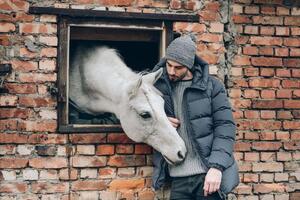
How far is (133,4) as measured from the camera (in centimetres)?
450

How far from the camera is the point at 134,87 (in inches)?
157

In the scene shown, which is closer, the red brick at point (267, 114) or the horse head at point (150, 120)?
the horse head at point (150, 120)

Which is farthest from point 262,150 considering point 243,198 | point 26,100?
point 26,100

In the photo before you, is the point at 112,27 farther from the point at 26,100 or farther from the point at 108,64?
the point at 26,100

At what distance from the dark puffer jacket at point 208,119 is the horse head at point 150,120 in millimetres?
119

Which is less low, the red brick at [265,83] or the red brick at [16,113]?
A: the red brick at [265,83]

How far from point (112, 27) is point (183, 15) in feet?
1.89

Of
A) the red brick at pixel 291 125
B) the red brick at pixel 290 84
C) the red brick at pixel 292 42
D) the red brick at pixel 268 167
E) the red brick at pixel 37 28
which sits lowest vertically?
the red brick at pixel 268 167

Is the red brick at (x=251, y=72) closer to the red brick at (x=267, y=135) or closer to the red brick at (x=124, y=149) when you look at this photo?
the red brick at (x=267, y=135)

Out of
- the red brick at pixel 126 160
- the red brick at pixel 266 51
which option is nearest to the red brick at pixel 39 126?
the red brick at pixel 126 160

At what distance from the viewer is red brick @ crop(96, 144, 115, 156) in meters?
4.45

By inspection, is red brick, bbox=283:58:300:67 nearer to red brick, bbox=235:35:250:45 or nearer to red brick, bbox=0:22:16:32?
red brick, bbox=235:35:250:45

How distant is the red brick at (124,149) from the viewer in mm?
4484

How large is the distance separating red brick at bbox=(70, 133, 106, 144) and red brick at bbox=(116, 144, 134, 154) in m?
0.13
